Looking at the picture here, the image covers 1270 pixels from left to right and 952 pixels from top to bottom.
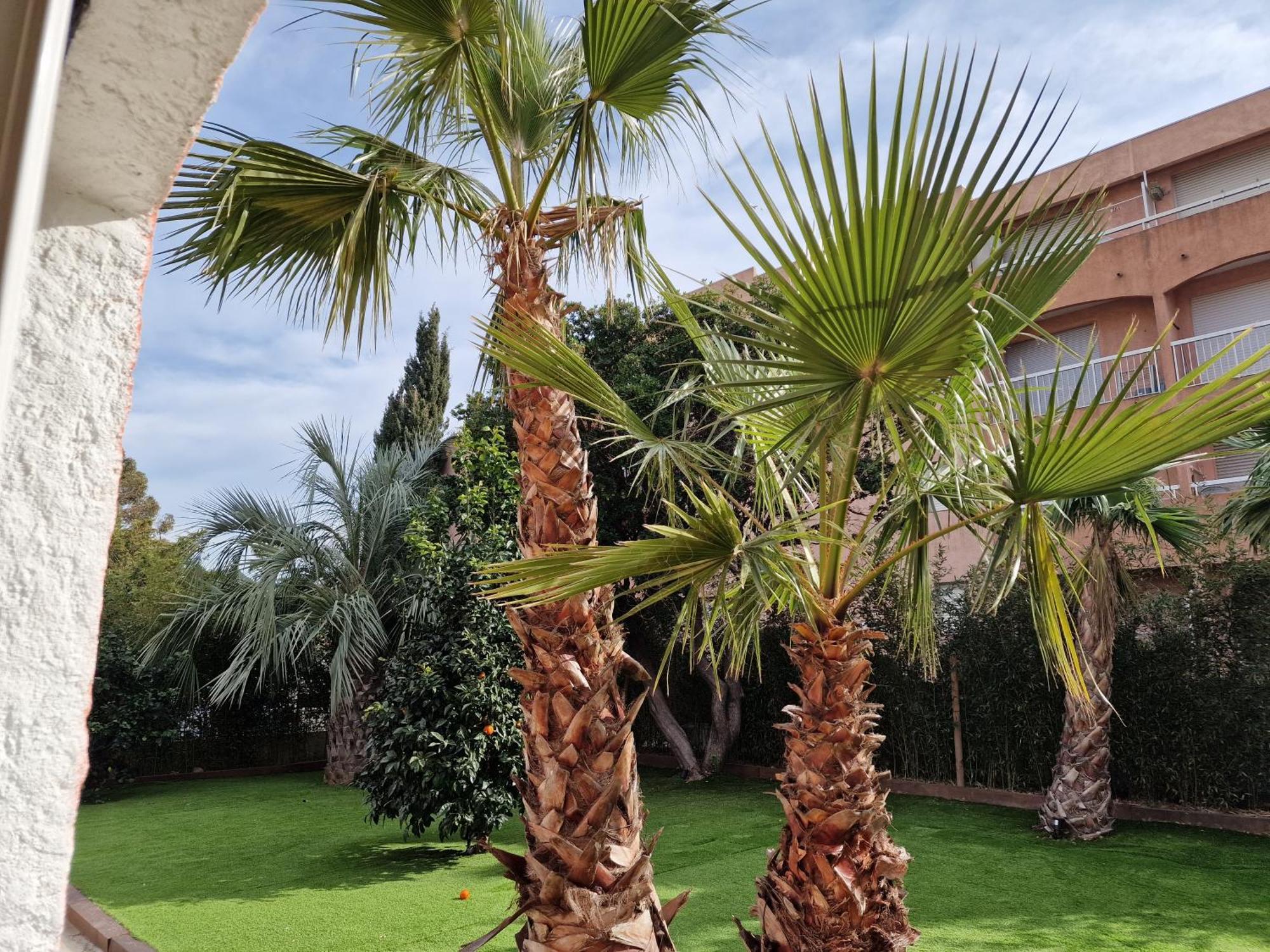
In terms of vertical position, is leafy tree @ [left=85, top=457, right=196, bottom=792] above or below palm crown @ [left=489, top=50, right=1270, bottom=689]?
below

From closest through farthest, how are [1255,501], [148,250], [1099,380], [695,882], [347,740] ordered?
[148,250] < [695,882] < [1255,501] < [347,740] < [1099,380]

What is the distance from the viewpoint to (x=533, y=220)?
4965mm

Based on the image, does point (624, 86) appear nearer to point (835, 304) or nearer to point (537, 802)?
point (835, 304)

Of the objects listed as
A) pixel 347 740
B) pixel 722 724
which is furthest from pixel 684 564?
pixel 347 740

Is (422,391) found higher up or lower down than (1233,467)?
higher up

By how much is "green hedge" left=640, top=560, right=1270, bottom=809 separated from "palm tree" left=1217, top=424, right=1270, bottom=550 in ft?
4.69

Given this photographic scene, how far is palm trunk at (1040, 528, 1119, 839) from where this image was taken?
28.6 ft

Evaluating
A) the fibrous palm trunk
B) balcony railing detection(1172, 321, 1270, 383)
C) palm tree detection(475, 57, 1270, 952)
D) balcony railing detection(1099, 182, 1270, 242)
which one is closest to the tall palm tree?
the fibrous palm trunk

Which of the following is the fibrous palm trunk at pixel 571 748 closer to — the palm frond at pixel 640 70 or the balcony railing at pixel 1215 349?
the palm frond at pixel 640 70

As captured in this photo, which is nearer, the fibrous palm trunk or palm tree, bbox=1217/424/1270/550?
the fibrous palm trunk

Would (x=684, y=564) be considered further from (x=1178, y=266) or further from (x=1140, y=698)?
Answer: (x=1178, y=266)

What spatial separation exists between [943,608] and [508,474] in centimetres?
618

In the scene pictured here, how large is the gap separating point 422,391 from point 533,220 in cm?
1843

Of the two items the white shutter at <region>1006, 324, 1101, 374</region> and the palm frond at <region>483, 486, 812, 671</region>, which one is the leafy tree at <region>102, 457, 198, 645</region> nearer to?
the palm frond at <region>483, 486, 812, 671</region>
